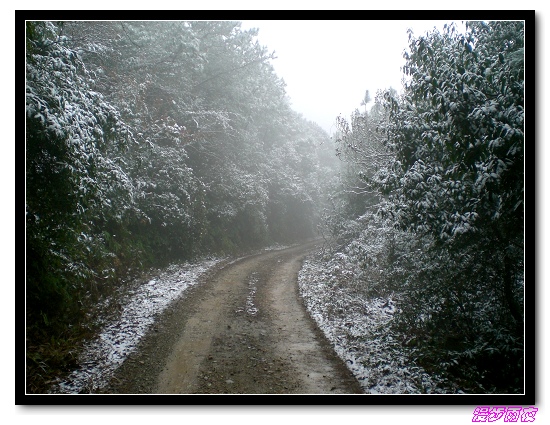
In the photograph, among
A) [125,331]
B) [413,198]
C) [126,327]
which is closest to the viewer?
[413,198]

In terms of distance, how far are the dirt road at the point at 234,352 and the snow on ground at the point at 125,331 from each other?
228 millimetres

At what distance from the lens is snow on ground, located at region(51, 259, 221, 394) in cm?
481

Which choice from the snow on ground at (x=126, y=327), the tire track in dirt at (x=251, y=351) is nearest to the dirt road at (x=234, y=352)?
the tire track in dirt at (x=251, y=351)

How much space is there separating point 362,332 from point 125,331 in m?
5.06

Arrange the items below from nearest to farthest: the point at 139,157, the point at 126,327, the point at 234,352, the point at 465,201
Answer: the point at 465,201 < the point at 234,352 < the point at 126,327 < the point at 139,157

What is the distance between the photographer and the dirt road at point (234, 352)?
4.86 meters

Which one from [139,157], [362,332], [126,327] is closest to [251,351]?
[362,332]

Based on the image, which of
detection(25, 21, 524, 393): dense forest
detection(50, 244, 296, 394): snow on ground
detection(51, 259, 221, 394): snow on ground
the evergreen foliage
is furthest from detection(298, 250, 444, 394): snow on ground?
the evergreen foliage

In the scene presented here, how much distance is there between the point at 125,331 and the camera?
21.9 feet

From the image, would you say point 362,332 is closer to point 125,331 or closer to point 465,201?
point 465,201

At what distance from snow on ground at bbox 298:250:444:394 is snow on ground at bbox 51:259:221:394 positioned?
13.0ft

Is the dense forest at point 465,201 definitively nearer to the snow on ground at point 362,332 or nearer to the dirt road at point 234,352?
the snow on ground at point 362,332

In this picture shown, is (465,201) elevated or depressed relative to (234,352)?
elevated

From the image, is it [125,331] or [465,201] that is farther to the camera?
[125,331]
